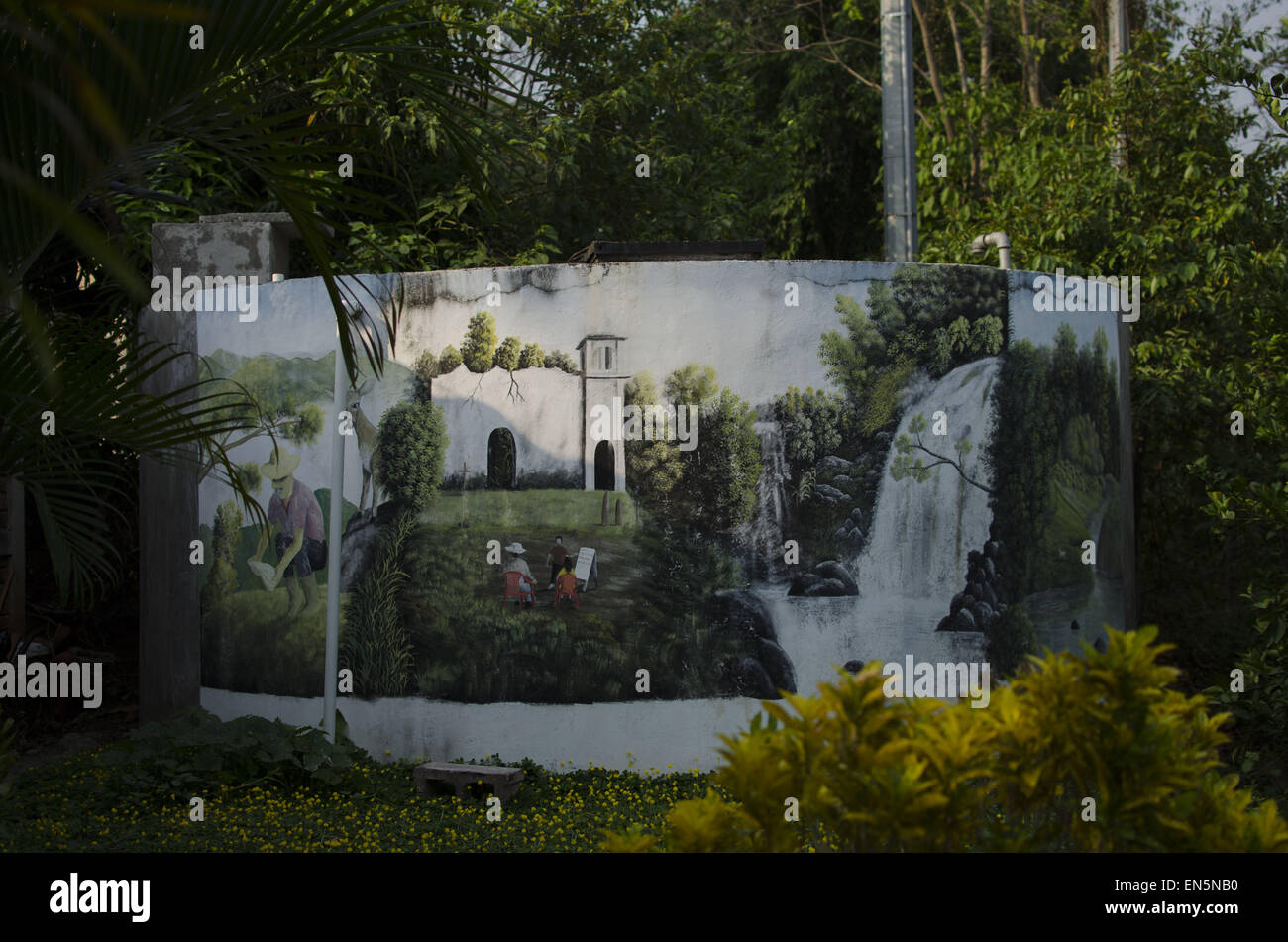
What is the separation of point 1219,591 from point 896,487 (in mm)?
5985

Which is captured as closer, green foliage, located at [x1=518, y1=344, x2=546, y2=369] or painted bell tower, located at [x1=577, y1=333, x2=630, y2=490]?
painted bell tower, located at [x1=577, y1=333, x2=630, y2=490]

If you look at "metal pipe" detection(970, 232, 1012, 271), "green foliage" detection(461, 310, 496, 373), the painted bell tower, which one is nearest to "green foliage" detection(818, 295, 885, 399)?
the painted bell tower

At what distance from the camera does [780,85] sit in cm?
2466

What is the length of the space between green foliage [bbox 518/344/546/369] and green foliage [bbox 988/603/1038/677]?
3.51m

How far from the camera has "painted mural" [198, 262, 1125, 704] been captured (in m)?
8.23

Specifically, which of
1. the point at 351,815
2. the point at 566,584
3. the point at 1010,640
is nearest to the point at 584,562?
the point at 566,584

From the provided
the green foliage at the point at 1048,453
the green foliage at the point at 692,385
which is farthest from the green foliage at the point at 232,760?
the green foliage at the point at 1048,453

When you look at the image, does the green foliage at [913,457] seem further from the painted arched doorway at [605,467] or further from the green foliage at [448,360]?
the green foliage at [448,360]

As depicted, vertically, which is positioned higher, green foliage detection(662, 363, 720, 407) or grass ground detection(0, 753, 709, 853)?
green foliage detection(662, 363, 720, 407)

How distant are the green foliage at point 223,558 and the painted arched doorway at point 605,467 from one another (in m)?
A: 2.91

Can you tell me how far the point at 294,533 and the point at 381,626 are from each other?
101 cm

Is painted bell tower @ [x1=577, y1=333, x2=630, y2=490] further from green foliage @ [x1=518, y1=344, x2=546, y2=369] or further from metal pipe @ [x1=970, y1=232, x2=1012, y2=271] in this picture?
metal pipe @ [x1=970, y1=232, x2=1012, y2=271]

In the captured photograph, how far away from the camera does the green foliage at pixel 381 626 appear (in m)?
8.59

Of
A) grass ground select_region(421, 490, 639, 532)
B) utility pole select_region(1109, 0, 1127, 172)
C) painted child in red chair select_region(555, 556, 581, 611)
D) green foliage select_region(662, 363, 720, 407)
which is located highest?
utility pole select_region(1109, 0, 1127, 172)
